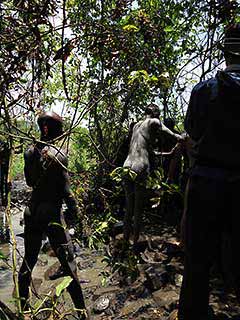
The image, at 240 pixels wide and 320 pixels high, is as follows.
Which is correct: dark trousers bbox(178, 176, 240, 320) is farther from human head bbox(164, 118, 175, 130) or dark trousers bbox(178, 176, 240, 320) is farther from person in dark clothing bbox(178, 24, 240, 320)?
human head bbox(164, 118, 175, 130)

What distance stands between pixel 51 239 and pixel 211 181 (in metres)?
2.09

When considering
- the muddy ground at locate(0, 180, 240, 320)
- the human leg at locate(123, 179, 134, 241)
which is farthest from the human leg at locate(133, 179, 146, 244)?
the muddy ground at locate(0, 180, 240, 320)

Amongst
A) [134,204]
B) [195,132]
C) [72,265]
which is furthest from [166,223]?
[195,132]

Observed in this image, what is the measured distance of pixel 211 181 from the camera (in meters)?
2.33

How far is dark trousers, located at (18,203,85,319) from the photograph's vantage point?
153 inches

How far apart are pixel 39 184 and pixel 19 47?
1.53m

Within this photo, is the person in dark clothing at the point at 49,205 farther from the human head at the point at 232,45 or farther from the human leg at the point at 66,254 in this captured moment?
the human head at the point at 232,45

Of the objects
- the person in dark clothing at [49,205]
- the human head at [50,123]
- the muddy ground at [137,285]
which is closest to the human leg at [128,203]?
the muddy ground at [137,285]

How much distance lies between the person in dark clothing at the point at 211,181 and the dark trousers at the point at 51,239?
1.66 m

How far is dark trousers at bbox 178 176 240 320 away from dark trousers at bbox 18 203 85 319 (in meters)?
1.67

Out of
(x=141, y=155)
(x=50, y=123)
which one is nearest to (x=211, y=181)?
(x=50, y=123)

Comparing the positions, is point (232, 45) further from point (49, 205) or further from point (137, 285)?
point (137, 285)

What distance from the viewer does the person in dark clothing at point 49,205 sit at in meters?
3.80

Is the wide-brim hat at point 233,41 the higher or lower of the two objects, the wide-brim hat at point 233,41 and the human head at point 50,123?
the higher
